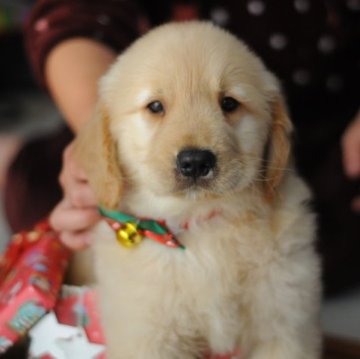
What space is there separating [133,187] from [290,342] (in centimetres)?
43

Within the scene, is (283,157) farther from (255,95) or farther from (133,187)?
(133,187)

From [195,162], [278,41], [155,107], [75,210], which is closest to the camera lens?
[195,162]

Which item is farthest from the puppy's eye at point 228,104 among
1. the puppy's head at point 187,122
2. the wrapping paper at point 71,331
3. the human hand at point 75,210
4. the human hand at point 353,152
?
the human hand at point 353,152

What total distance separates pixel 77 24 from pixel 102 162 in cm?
60

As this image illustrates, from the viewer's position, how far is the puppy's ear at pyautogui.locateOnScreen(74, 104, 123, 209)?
107 centimetres

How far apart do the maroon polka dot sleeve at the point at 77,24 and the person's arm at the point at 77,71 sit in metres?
0.02

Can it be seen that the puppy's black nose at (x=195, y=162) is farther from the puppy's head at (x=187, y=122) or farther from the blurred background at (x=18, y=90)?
the blurred background at (x=18, y=90)

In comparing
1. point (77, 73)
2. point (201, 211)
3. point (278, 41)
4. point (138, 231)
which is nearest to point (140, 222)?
point (138, 231)

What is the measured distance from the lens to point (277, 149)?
108 centimetres

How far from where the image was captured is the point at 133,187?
43.8 inches

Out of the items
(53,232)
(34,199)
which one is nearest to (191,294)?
(53,232)

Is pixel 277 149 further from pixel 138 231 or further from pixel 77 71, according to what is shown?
pixel 77 71

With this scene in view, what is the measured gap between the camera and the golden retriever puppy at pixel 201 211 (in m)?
1.01

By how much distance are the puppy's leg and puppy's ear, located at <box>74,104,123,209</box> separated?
12.6 inches
